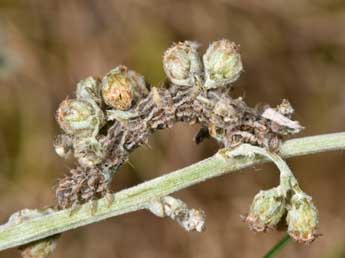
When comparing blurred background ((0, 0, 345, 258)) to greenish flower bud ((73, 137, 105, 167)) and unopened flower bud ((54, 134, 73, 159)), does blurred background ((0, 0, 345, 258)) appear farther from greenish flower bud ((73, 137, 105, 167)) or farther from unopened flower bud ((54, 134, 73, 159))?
greenish flower bud ((73, 137, 105, 167))

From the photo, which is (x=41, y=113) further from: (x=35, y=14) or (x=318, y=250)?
(x=318, y=250)

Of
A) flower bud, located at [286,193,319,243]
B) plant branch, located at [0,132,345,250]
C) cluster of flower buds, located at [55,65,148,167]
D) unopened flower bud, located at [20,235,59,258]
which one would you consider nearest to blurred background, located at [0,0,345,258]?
unopened flower bud, located at [20,235,59,258]

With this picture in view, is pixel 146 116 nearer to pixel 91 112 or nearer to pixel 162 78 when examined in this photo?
pixel 91 112

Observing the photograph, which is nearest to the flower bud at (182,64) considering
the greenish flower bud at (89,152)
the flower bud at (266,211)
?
the greenish flower bud at (89,152)

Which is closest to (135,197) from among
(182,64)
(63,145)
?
(63,145)


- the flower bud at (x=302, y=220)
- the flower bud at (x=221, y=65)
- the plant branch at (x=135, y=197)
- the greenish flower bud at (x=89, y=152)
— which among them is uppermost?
the flower bud at (x=221, y=65)

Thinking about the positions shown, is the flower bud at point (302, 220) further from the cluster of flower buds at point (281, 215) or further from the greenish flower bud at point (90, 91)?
the greenish flower bud at point (90, 91)
